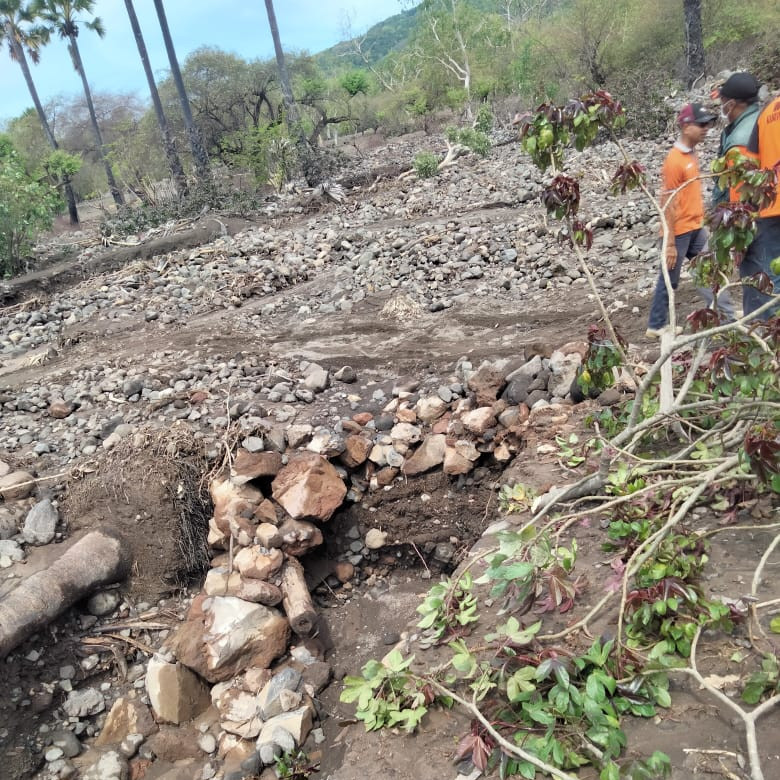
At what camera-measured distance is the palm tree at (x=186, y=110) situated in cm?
1659

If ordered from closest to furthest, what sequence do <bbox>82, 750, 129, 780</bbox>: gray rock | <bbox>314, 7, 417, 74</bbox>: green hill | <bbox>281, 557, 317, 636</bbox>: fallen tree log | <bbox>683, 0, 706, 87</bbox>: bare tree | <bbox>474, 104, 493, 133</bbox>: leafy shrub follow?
<bbox>82, 750, 129, 780</bbox>: gray rock < <bbox>281, 557, 317, 636</bbox>: fallen tree log < <bbox>683, 0, 706, 87</bbox>: bare tree < <bbox>474, 104, 493, 133</bbox>: leafy shrub < <bbox>314, 7, 417, 74</bbox>: green hill

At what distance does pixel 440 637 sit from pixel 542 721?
767 millimetres

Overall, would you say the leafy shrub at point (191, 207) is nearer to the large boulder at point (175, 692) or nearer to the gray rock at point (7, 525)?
the gray rock at point (7, 525)

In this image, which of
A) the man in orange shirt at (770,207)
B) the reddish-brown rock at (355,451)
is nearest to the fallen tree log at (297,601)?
the reddish-brown rock at (355,451)

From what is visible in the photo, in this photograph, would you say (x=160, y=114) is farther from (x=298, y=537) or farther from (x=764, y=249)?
(x=764, y=249)

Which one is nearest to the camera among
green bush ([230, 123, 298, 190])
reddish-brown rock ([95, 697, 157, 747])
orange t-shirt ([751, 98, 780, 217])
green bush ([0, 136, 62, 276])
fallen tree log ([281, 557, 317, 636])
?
orange t-shirt ([751, 98, 780, 217])

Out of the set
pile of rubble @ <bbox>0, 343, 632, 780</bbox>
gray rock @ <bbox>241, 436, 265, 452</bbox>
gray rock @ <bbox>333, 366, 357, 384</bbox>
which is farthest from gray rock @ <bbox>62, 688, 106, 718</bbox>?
gray rock @ <bbox>333, 366, 357, 384</bbox>

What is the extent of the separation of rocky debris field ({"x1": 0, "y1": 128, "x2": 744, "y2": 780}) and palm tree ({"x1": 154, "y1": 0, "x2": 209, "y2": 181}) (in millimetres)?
11480

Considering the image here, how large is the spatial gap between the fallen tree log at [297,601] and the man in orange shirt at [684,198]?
2546mm

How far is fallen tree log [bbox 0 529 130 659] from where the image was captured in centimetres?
308

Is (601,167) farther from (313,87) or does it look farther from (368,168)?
(313,87)

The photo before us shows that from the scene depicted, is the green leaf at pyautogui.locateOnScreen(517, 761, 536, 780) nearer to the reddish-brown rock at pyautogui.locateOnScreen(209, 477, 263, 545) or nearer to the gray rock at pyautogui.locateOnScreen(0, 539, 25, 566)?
the reddish-brown rock at pyautogui.locateOnScreen(209, 477, 263, 545)

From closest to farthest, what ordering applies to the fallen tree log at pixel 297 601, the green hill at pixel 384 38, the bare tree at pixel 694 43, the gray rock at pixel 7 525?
the fallen tree log at pixel 297 601 < the gray rock at pixel 7 525 < the bare tree at pixel 694 43 < the green hill at pixel 384 38

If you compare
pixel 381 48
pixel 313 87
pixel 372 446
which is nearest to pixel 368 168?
pixel 313 87
